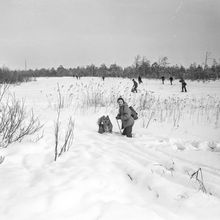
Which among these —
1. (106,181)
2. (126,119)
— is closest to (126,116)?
(126,119)

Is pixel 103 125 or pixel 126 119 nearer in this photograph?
pixel 126 119

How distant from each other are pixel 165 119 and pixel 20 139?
644 centimetres

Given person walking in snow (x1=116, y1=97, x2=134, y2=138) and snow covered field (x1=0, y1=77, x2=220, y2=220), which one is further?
person walking in snow (x1=116, y1=97, x2=134, y2=138)

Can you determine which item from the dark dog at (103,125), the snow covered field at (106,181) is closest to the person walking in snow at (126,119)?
the dark dog at (103,125)

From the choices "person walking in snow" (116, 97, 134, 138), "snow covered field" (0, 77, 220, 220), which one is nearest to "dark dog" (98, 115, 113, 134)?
"person walking in snow" (116, 97, 134, 138)

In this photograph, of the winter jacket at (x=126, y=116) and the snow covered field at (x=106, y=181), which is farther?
the winter jacket at (x=126, y=116)

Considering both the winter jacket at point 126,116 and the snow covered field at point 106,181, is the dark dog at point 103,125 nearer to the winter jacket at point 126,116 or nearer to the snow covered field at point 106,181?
the winter jacket at point 126,116

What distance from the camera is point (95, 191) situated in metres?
3.32

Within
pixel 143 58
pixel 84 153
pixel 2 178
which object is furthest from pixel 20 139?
pixel 143 58

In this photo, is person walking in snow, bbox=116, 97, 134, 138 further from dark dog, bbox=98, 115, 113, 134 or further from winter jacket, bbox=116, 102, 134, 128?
dark dog, bbox=98, 115, 113, 134

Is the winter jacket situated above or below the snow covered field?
above

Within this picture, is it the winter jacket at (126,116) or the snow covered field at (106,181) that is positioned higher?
the winter jacket at (126,116)

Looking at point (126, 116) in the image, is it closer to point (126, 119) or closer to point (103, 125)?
point (126, 119)

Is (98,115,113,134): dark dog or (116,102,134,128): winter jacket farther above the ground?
(116,102,134,128): winter jacket
